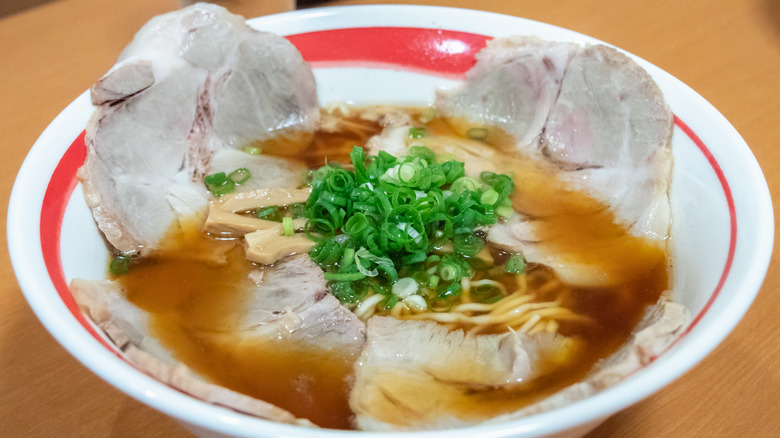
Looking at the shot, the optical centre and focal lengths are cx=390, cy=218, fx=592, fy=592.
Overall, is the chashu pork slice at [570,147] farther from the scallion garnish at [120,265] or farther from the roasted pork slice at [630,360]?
the scallion garnish at [120,265]

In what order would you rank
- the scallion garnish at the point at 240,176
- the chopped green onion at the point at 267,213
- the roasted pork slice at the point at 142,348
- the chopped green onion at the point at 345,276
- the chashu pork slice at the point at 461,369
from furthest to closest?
the scallion garnish at the point at 240,176
the chopped green onion at the point at 267,213
the chopped green onion at the point at 345,276
the chashu pork slice at the point at 461,369
the roasted pork slice at the point at 142,348

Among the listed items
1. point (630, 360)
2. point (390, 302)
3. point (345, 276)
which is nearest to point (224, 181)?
point (345, 276)

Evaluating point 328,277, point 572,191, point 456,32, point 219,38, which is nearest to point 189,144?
point 219,38

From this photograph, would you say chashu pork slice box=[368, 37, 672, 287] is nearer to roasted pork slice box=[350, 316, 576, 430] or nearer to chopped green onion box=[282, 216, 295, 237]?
roasted pork slice box=[350, 316, 576, 430]

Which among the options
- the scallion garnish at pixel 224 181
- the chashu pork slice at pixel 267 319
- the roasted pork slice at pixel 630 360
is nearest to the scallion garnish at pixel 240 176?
the scallion garnish at pixel 224 181

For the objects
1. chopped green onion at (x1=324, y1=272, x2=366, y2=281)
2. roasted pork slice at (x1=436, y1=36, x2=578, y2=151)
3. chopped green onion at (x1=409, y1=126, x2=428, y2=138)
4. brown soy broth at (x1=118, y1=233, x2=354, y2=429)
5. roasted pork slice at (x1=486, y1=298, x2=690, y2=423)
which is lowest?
brown soy broth at (x1=118, y1=233, x2=354, y2=429)

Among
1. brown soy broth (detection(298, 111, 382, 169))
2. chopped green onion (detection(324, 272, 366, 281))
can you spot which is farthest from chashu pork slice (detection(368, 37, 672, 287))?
chopped green onion (detection(324, 272, 366, 281))

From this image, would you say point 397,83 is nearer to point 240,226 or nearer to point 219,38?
point 219,38
